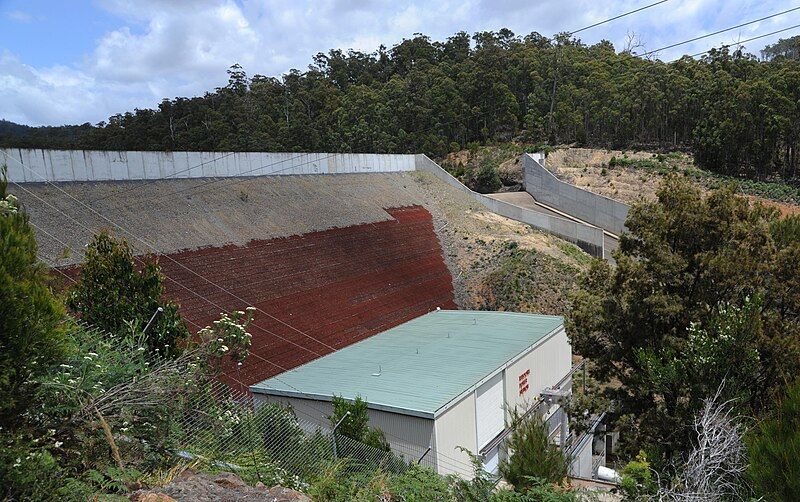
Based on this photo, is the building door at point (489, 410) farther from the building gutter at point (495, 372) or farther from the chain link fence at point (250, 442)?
the chain link fence at point (250, 442)

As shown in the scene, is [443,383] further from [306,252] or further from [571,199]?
[571,199]

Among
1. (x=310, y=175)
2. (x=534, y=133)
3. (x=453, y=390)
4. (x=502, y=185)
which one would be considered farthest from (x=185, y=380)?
(x=534, y=133)

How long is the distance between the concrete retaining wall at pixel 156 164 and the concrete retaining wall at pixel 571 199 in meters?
15.3

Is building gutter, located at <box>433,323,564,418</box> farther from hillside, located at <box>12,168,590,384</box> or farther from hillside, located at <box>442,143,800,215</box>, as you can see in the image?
hillside, located at <box>442,143,800,215</box>

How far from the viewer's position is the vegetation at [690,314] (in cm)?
941

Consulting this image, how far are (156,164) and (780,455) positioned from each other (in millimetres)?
24838

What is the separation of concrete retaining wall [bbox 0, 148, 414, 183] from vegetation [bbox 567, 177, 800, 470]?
19.3 m

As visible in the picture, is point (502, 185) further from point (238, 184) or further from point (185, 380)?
point (185, 380)

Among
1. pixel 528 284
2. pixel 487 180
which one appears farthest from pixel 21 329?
pixel 487 180

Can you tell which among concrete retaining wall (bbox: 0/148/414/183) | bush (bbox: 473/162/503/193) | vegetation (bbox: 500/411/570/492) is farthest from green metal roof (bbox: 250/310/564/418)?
bush (bbox: 473/162/503/193)

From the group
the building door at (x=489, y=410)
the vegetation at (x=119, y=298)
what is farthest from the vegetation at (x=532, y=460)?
the vegetation at (x=119, y=298)

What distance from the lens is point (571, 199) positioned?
40.3 m

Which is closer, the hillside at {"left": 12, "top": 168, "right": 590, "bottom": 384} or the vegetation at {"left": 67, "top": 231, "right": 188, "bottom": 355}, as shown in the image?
the vegetation at {"left": 67, "top": 231, "right": 188, "bottom": 355}

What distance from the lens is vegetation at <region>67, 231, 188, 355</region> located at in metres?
9.41
